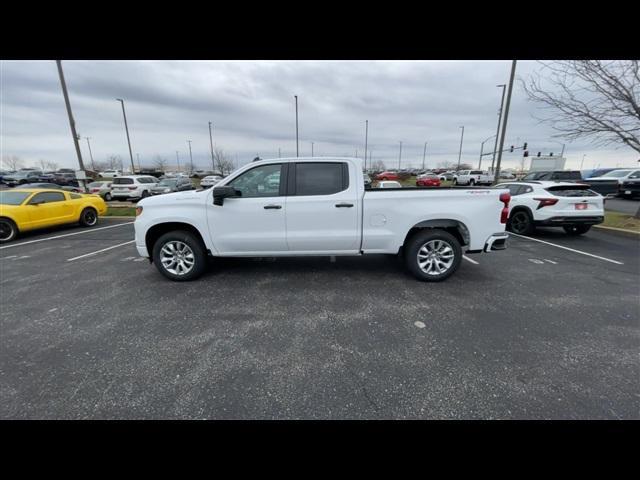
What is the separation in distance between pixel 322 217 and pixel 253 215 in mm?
1098

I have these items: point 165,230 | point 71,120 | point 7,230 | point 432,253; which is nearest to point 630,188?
point 432,253

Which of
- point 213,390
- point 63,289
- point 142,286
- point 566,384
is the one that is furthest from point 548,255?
point 63,289

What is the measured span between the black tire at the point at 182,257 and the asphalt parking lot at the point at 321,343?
0.99ft

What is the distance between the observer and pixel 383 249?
436 centimetres

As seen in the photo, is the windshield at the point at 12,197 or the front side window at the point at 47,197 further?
the front side window at the point at 47,197

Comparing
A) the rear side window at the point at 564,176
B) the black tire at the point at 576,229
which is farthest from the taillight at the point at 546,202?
the rear side window at the point at 564,176

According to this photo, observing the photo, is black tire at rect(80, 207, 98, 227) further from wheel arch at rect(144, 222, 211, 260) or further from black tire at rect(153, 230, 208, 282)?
black tire at rect(153, 230, 208, 282)

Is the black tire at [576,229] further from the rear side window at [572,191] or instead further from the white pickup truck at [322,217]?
the white pickup truck at [322,217]

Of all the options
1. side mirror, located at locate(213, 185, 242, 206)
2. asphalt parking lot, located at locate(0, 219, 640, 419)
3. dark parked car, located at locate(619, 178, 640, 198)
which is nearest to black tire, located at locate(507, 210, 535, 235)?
asphalt parking lot, located at locate(0, 219, 640, 419)

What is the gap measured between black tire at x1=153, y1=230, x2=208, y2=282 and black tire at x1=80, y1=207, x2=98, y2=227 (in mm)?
7586

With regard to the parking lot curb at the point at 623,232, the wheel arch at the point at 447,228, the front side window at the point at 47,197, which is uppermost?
the front side window at the point at 47,197

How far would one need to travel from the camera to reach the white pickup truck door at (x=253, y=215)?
4188 mm
